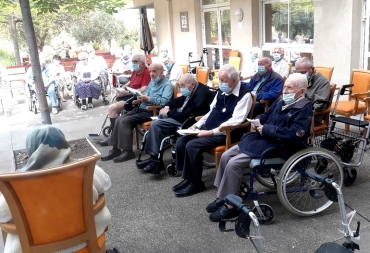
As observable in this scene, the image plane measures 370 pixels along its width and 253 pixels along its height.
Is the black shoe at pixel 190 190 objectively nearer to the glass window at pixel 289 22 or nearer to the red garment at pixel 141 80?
the red garment at pixel 141 80

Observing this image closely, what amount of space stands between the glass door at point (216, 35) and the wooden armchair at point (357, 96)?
473 cm

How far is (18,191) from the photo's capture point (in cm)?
165

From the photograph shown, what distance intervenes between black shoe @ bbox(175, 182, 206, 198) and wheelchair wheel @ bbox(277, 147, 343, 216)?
0.79m

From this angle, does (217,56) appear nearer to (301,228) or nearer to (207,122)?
(207,122)

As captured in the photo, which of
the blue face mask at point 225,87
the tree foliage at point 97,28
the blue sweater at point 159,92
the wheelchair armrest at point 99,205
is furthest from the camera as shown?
the tree foliage at point 97,28

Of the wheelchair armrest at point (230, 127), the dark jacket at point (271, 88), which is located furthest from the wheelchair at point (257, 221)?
the dark jacket at point (271, 88)

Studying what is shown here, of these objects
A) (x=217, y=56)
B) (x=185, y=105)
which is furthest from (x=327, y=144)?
(x=217, y=56)

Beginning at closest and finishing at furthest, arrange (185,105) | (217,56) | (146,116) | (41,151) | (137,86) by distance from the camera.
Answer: (41,151) < (185,105) < (146,116) < (137,86) < (217,56)

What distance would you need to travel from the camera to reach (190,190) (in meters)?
3.50

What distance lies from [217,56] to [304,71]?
19.4 feet

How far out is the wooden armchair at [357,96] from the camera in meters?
4.43

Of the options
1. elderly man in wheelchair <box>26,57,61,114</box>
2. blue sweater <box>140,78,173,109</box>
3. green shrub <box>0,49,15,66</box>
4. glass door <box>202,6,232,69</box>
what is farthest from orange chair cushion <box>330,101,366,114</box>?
green shrub <box>0,49,15,66</box>

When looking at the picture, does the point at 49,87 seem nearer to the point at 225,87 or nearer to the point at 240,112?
the point at 225,87

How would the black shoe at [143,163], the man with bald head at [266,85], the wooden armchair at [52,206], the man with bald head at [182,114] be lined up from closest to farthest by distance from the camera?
the wooden armchair at [52,206], the man with bald head at [182,114], the black shoe at [143,163], the man with bald head at [266,85]
